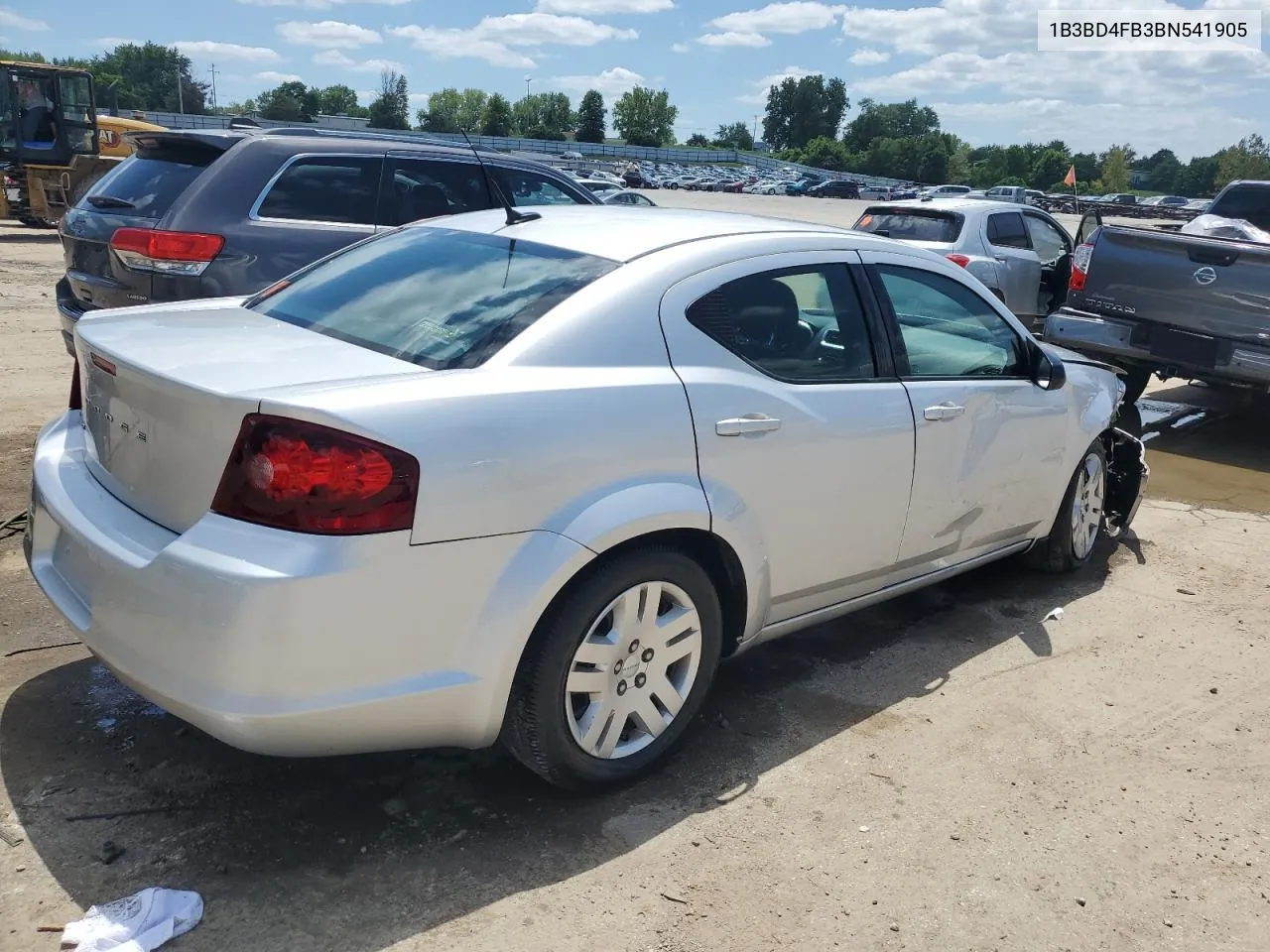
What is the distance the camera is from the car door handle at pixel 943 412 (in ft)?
12.8

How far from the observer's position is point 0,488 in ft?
17.4

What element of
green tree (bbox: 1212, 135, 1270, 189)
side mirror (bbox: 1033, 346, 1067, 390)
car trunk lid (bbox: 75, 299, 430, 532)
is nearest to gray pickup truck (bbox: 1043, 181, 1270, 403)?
side mirror (bbox: 1033, 346, 1067, 390)

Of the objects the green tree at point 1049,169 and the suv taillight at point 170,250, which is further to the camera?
the green tree at point 1049,169

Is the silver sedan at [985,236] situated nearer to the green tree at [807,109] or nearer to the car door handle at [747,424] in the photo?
the car door handle at [747,424]

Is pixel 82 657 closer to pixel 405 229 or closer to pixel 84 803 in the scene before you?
pixel 84 803

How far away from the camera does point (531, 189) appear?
7.09 metres

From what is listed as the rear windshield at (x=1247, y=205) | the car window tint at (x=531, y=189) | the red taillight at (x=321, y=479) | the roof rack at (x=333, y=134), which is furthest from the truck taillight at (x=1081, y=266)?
the red taillight at (x=321, y=479)

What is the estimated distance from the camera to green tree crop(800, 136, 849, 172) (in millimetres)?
132000

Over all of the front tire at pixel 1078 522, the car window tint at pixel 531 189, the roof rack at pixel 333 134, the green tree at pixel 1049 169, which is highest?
the green tree at pixel 1049 169

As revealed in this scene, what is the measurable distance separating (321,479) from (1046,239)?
1084 centimetres

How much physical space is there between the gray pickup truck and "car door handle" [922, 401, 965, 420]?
15.2 ft

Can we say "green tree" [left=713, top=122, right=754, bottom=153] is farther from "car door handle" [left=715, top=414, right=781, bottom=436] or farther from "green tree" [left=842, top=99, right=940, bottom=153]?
"car door handle" [left=715, top=414, right=781, bottom=436]

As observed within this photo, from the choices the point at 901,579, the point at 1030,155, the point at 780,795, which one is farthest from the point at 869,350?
the point at 1030,155

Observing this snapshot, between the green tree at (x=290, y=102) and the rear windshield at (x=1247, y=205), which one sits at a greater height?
the green tree at (x=290, y=102)
